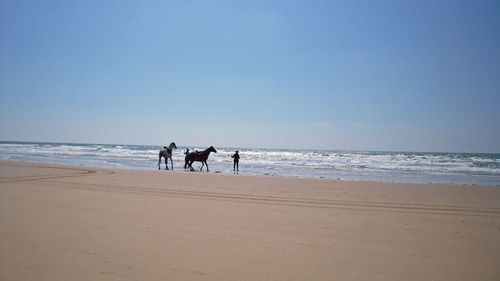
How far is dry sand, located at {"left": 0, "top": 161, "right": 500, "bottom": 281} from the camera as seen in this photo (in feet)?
10.3

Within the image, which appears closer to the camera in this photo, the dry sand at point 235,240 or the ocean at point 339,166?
the dry sand at point 235,240

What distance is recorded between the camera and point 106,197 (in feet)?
23.7

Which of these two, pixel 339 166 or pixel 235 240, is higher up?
pixel 235 240

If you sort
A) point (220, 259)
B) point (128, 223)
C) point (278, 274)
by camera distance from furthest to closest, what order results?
point (128, 223), point (220, 259), point (278, 274)

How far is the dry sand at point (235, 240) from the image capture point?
3152mm

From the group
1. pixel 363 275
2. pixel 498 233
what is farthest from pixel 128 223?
pixel 498 233

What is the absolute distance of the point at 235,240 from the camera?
4.20 m

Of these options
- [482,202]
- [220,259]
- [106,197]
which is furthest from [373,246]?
[482,202]

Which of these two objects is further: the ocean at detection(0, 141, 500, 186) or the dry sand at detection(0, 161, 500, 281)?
the ocean at detection(0, 141, 500, 186)

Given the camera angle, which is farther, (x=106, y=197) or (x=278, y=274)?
(x=106, y=197)

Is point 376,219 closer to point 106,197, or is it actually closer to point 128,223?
point 128,223

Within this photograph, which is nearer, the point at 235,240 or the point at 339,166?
the point at 235,240

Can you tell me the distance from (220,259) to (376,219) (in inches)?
147

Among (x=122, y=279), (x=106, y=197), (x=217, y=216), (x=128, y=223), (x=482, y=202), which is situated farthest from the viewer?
(x=482, y=202)
